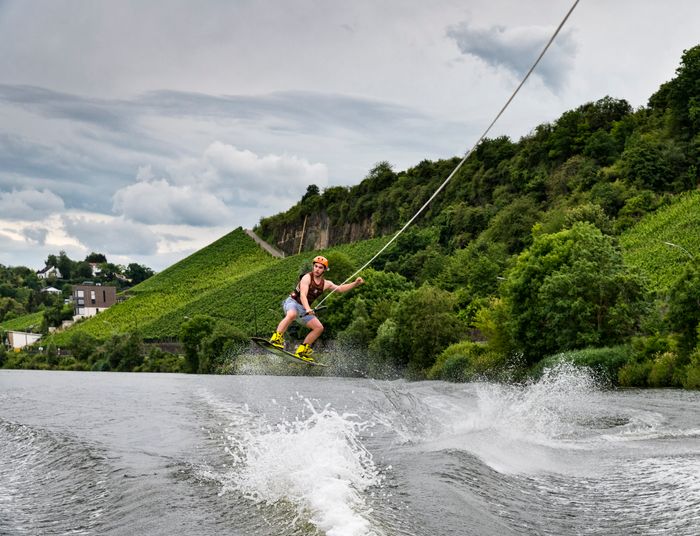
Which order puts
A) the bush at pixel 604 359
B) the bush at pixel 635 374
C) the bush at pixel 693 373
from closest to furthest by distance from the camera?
the bush at pixel 693 373 → the bush at pixel 635 374 → the bush at pixel 604 359

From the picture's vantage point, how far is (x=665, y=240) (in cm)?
5938

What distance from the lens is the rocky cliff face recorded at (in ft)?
429

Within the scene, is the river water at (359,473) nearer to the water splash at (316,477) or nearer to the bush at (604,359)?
the water splash at (316,477)

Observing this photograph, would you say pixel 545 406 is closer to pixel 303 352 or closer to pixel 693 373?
pixel 693 373

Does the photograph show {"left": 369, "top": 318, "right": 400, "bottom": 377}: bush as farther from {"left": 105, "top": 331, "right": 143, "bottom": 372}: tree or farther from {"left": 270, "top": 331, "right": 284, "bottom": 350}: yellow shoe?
{"left": 270, "top": 331, "right": 284, "bottom": 350}: yellow shoe

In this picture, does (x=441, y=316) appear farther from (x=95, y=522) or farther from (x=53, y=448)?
(x=95, y=522)

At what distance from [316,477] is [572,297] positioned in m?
31.3

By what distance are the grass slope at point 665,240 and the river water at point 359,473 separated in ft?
93.3

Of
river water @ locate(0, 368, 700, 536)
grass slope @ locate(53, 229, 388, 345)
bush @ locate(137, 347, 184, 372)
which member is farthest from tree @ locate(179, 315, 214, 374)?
river water @ locate(0, 368, 700, 536)

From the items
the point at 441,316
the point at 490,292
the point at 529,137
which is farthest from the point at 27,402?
the point at 529,137

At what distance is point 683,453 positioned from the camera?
1507cm

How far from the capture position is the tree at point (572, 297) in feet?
130

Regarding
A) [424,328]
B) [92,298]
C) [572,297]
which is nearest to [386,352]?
[424,328]

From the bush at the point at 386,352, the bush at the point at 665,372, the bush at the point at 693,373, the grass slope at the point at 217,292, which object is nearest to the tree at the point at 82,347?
the grass slope at the point at 217,292
